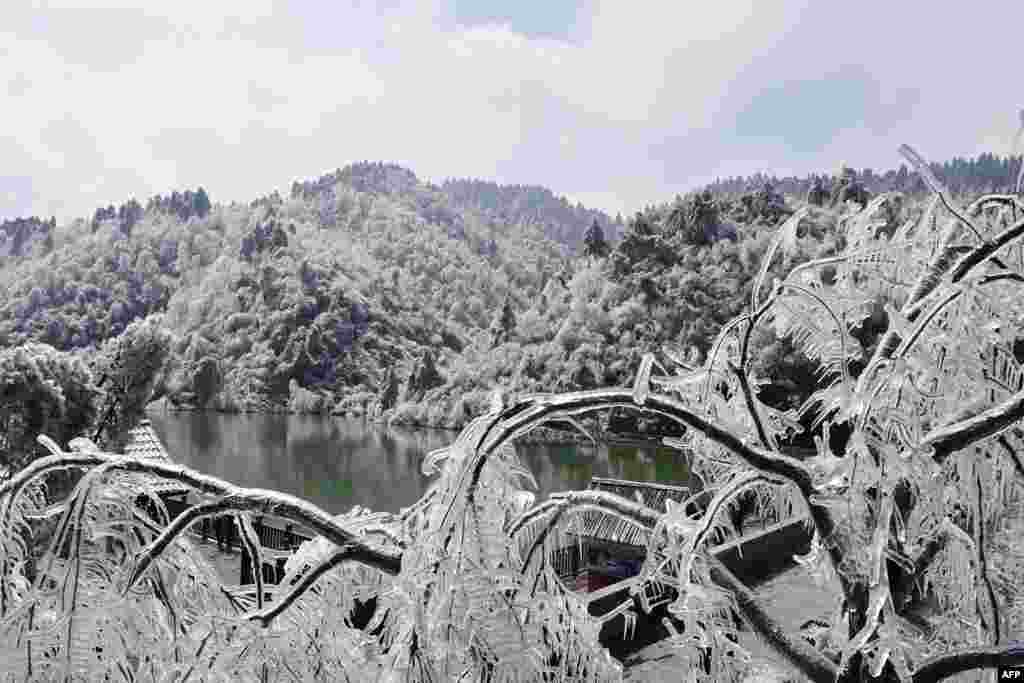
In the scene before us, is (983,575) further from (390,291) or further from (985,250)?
(390,291)

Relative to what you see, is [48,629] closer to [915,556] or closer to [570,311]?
[915,556]

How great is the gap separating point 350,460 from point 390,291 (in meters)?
52.4

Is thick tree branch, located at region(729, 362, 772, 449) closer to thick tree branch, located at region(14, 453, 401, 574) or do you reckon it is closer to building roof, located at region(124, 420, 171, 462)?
thick tree branch, located at region(14, 453, 401, 574)

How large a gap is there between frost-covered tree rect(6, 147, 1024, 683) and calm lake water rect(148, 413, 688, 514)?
16460 millimetres

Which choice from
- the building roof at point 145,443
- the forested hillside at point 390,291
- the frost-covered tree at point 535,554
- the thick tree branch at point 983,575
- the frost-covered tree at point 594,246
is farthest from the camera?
the frost-covered tree at point 594,246

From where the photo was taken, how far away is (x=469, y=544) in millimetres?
1863

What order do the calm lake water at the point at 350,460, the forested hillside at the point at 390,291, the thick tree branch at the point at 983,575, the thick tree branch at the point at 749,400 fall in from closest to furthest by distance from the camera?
the thick tree branch at the point at 983,575 < the thick tree branch at the point at 749,400 < the calm lake water at the point at 350,460 < the forested hillside at the point at 390,291

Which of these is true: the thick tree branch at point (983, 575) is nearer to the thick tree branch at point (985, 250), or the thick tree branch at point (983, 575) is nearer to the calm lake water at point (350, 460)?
the thick tree branch at point (985, 250)

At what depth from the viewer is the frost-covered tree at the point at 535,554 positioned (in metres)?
1.90

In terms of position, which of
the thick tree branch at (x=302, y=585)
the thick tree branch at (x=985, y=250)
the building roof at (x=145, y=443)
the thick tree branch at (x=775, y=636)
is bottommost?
the building roof at (x=145, y=443)

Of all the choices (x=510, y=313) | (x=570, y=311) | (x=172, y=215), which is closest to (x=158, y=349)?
(x=570, y=311)

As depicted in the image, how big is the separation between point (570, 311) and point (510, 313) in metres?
8.56

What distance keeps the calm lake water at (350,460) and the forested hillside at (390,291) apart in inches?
192

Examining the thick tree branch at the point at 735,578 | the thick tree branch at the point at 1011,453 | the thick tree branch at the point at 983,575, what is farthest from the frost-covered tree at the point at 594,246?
the thick tree branch at the point at 735,578
